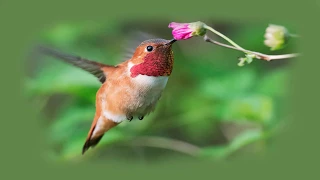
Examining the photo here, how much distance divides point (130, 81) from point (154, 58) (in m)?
0.10

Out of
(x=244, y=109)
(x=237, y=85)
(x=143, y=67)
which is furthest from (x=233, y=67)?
(x=143, y=67)

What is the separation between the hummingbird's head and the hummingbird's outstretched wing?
107mm

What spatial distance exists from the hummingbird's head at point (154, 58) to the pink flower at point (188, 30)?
11 mm

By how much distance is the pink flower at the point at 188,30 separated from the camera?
598mm

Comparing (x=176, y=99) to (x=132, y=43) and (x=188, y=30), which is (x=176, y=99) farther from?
(x=188, y=30)

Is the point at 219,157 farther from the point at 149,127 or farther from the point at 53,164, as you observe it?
the point at 53,164

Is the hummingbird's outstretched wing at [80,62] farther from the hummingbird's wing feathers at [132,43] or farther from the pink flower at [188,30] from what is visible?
the pink flower at [188,30]

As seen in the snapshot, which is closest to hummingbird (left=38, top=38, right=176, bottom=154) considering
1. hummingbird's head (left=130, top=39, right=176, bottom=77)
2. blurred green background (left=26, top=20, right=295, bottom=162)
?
hummingbird's head (left=130, top=39, right=176, bottom=77)

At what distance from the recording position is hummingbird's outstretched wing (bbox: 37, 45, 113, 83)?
27.7 inches

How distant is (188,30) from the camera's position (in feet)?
1.99

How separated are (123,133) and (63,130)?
0.17 meters

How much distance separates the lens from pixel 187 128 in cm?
149

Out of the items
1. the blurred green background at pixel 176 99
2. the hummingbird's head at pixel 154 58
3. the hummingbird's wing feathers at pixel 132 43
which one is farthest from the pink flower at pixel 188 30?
the blurred green background at pixel 176 99

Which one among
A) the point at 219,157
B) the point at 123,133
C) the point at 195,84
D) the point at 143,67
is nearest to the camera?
the point at 143,67
